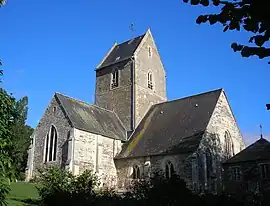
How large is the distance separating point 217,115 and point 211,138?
2310mm

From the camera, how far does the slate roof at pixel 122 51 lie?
3656cm

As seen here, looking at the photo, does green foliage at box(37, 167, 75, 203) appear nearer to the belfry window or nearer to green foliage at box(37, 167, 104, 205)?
green foliage at box(37, 167, 104, 205)

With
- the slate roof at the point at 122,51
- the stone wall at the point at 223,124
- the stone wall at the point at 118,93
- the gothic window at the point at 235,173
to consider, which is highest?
the slate roof at the point at 122,51

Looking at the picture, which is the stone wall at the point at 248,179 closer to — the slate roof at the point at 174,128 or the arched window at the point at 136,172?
the slate roof at the point at 174,128

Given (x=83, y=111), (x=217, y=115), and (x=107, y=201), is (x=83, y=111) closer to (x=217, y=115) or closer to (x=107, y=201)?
(x=217, y=115)

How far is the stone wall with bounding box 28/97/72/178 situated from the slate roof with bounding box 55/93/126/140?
0.64m

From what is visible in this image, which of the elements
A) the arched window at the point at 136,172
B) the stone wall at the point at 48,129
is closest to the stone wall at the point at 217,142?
the arched window at the point at 136,172

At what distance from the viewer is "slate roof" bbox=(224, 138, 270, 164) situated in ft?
78.5

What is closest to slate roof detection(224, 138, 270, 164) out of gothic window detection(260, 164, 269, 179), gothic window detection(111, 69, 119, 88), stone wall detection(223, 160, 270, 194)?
stone wall detection(223, 160, 270, 194)

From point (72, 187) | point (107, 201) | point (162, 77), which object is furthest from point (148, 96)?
point (107, 201)

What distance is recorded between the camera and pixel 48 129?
97.1 feet

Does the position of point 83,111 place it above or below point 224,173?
above

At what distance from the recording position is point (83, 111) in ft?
101

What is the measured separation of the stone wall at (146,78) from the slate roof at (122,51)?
84 cm
